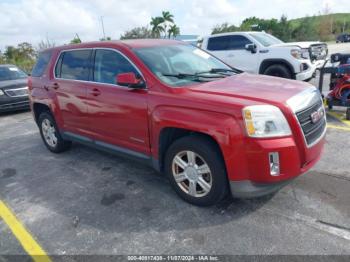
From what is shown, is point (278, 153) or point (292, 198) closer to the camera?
point (278, 153)

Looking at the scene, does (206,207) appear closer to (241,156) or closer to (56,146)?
(241,156)

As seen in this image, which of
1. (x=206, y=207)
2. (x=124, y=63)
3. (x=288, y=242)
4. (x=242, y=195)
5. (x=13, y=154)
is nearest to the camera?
(x=288, y=242)

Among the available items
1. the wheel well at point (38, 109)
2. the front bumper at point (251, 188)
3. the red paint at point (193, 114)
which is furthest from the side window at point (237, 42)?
the front bumper at point (251, 188)

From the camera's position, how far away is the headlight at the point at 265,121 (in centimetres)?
270

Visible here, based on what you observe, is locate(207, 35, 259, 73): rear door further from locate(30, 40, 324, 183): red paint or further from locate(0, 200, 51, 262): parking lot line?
locate(0, 200, 51, 262): parking lot line

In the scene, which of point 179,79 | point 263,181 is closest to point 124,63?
point 179,79

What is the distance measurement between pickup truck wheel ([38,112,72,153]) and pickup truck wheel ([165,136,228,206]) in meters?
2.62

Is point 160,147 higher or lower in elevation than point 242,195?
higher

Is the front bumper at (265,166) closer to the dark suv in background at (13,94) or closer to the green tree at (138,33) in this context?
the dark suv in background at (13,94)

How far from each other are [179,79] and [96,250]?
1998mm

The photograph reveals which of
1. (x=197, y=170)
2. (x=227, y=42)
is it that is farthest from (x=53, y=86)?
(x=227, y=42)

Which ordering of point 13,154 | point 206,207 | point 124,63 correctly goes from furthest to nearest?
point 13,154, point 124,63, point 206,207

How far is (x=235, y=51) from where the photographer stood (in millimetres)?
10055

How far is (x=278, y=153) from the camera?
271 cm
